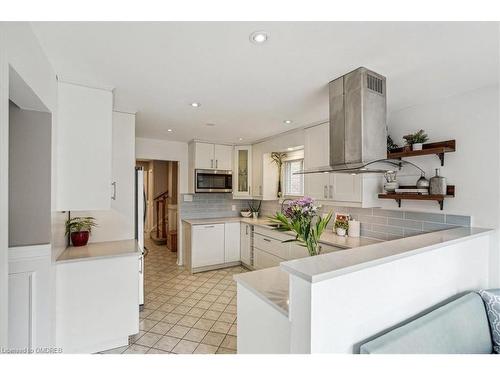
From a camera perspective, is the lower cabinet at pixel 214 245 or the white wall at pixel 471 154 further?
the lower cabinet at pixel 214 245

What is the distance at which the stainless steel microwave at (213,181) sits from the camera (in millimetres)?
4191

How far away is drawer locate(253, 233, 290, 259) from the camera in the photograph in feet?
11.0

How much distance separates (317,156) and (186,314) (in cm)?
244

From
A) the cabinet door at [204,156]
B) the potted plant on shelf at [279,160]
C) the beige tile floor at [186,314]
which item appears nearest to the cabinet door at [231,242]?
the beige tile floor at [186,314]

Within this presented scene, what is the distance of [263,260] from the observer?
12.4 feet

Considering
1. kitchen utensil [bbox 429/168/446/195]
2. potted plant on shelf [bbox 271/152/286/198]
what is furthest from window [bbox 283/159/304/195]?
kitchen utensil [bbox 429/168/446/195]

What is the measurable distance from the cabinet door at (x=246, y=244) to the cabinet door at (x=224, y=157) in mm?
1119

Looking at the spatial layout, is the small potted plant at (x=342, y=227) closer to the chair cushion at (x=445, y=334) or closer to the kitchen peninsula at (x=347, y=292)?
the kitchen peninsula at (x=347, y=292)

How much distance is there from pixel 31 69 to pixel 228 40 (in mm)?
1069

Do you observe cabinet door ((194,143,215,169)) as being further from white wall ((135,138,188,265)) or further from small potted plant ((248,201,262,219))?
→ small potted plant ((248,201,262,219))

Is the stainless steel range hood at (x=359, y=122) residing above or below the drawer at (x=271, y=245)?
above
